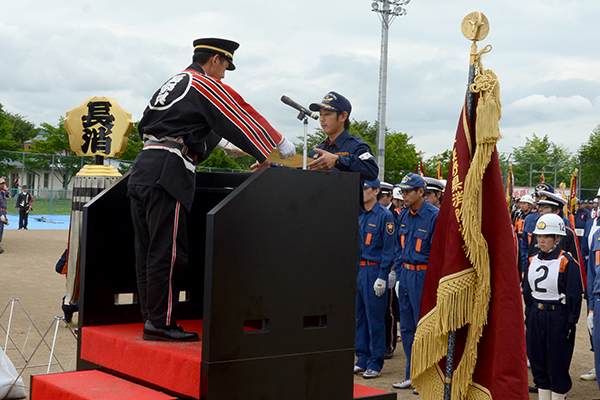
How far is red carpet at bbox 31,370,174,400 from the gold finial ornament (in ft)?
8.20

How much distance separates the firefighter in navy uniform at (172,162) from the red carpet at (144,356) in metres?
0.13

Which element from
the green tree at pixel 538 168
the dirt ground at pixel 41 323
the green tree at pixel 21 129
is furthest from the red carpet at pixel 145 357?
the green tree at pixel 21 129

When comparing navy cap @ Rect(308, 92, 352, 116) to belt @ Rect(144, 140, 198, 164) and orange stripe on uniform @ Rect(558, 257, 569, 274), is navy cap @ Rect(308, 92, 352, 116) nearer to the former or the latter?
belt @ Rect(144, 140, 198, 164)

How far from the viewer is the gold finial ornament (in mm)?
3570

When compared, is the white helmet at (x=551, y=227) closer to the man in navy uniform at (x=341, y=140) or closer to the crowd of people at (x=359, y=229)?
the crowd of people at (x=359, y=229)

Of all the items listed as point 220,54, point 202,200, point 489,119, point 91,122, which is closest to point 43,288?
point 91,122

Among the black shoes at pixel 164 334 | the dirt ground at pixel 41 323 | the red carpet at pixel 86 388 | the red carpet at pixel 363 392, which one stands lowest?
the dirt ground at pixel 41 323

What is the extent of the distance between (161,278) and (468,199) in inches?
67.2

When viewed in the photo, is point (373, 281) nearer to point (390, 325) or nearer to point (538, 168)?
point (390, 325)

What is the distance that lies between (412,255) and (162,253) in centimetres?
348

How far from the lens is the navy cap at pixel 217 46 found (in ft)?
11.6

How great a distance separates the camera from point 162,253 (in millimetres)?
3246

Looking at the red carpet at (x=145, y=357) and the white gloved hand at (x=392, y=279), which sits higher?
the white gloved hand at (x=392, y=279)

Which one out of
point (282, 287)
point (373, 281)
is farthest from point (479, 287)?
point (373, 281)
